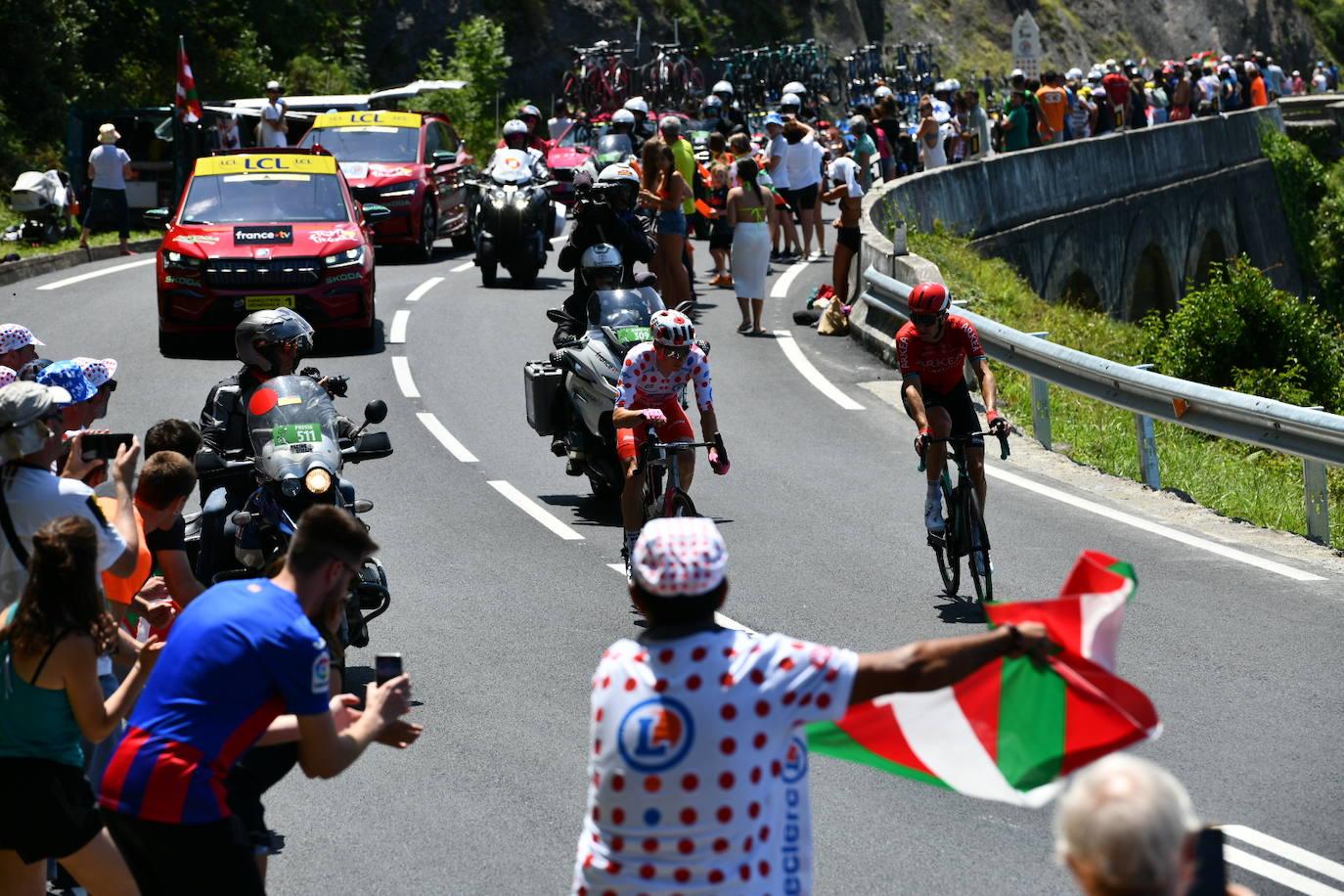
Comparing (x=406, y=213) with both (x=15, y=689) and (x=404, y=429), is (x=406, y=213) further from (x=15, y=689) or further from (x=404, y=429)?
(x=15, y=689)

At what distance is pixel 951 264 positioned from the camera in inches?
1011

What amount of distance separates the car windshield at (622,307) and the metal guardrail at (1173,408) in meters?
3.56

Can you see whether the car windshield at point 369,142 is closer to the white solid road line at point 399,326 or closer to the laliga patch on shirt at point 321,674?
the white solid road line at point 399,326

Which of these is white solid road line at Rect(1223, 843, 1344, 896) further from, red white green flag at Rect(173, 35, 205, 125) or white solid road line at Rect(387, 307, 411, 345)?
red white green flag at Rect(173, 35, 205, 125)

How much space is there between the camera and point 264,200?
2119 cm

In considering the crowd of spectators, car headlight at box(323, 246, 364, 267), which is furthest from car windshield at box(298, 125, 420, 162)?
the crowd of spectators

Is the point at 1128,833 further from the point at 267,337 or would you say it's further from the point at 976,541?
Answer: the point at 976,541

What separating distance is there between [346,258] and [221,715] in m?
15.6

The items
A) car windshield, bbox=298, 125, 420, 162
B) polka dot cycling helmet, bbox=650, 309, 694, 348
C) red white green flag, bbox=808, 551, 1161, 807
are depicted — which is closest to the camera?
red white green flag, bbox=808, 551, 1161, 807

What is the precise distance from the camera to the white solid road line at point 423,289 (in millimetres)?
24172

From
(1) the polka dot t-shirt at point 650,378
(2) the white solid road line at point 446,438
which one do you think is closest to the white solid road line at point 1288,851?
(1) the polka dot t-shirt at point 650,378

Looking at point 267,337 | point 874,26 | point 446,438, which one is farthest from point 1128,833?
point 874,26

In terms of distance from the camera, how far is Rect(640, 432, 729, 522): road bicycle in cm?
1119

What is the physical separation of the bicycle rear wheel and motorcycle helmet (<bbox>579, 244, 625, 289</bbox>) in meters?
3.98
